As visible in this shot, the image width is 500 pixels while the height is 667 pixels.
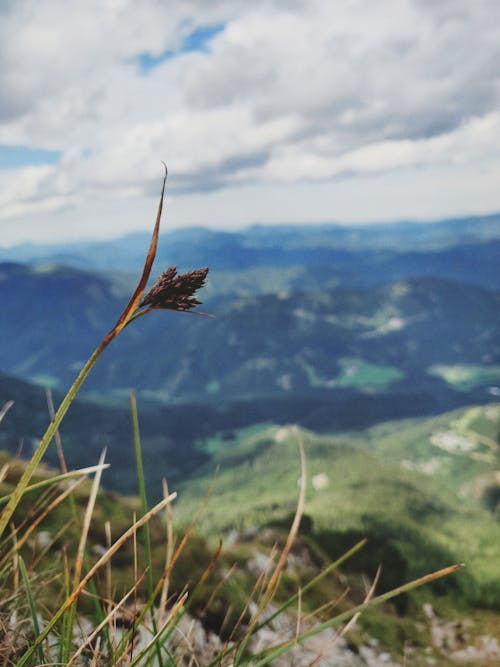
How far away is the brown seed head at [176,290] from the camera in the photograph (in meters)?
1.75

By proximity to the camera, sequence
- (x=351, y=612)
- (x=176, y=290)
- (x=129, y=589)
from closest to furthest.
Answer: (x=176, y=290) → (x=351, y=612) → (x=129, y=589)

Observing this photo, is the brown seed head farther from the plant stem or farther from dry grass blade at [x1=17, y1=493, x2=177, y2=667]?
dry grass blade at [x1=17, y1=493, x2=177, y2=667]

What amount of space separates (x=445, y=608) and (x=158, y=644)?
12369 cm

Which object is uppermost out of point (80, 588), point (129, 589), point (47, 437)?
point (47, 437)

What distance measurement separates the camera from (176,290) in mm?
1802

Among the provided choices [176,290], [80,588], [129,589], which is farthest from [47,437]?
[129,589]

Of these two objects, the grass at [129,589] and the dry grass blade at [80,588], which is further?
the dry grass blade at [80,588]

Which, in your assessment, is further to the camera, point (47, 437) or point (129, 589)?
point (129, 589)

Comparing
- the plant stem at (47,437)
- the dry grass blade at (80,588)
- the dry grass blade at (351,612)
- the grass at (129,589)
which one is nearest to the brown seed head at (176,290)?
the grass at (129,589)

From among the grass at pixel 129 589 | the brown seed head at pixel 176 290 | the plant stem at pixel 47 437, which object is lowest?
the grass at pixel 129 589

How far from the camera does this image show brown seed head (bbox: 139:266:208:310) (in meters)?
1.75

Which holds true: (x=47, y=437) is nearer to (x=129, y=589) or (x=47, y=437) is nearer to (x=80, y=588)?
(x=80, y=588)

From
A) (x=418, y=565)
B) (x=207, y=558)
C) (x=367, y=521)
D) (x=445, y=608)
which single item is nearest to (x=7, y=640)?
(x=207, y=558)

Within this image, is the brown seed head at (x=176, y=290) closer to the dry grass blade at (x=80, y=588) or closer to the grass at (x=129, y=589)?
the grass at (x=129, y=589)
